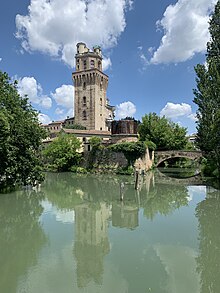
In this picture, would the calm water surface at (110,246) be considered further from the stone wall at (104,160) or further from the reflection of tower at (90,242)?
the stone wall at (104,160)

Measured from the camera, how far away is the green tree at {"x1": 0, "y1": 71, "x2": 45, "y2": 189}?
61.2 ft

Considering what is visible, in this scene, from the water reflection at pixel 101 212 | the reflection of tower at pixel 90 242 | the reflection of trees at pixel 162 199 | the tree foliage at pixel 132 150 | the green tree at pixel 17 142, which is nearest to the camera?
the reflection of tower at pixel 90 242

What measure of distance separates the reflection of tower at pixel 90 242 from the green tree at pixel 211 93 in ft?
47.6

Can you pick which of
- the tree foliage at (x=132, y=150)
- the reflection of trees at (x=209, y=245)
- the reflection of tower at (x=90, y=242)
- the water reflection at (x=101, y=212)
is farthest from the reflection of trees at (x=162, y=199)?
the tree foliage at (x=132, y=150)

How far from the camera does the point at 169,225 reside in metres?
12.9

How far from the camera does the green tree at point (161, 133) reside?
49.3 meters

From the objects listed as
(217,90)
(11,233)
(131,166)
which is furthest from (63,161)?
(11,233)

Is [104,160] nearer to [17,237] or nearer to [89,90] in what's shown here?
[17,237]

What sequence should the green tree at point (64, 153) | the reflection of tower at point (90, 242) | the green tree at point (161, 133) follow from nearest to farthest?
the reflection of tower at point (90, 242) → the green tree at point (64, 153) → the green tree at point (161, 133)

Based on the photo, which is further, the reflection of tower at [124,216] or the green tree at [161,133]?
the green tree at [161,133]

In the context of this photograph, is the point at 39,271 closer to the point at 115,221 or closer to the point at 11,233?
the point at 11,233

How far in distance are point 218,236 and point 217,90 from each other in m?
19.2

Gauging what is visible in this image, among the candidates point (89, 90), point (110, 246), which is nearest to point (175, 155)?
point (110, 246)

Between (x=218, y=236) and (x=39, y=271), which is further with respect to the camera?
(x=218, y=236)
